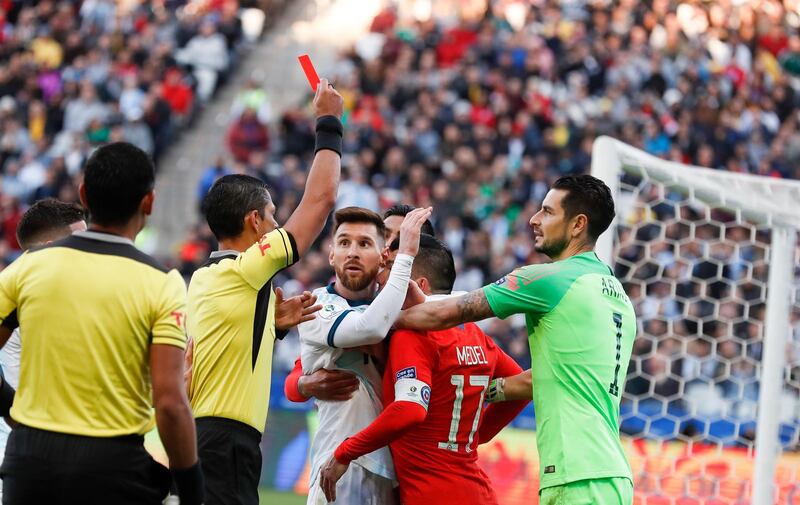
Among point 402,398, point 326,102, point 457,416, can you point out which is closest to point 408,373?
point 402,398

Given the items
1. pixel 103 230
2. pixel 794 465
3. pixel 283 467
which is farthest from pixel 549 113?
pixel 103 230

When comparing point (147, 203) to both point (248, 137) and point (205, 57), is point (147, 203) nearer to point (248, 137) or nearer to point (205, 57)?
point (248, 137)

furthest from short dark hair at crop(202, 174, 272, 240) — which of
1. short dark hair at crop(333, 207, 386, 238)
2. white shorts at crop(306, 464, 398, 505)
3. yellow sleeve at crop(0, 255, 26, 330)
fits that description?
white shorts at crop(306, 464, 398, 505)

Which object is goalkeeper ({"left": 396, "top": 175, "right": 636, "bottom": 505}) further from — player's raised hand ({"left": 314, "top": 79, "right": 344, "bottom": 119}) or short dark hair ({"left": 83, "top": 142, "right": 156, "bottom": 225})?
short dark hair ({"left": 83, "top": 142, "right": 156, "bottom": 225})

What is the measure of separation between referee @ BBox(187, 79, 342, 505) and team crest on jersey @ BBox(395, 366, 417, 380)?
609 millimetres

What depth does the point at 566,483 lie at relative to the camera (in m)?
5.07

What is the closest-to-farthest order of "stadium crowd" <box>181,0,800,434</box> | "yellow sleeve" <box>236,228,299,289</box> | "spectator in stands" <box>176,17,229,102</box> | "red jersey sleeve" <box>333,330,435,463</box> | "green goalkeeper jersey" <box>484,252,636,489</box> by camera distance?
"yellow sleeve" <box>236,228,299,289</box>, "green goalkeeper jersey" <box>484,252,636,489</box>, "red jersey sleeve" <box>333,330,435,463</box>, "stadium crowd" <box>181,0,800,434</box>, "spectator in stands" <box>176,17,229,102</box>

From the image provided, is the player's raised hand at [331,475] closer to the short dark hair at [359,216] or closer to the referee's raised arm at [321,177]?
the referee's raised arm at [321,177]

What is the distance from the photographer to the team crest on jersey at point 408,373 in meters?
5.33

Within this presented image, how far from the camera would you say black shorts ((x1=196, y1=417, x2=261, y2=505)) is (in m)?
4.99

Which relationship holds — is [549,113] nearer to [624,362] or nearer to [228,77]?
[228,77]

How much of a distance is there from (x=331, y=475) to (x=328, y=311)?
2.55 feet

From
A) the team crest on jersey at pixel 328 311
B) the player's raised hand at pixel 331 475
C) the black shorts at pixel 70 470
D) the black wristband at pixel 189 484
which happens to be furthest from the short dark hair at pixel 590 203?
the black shorts at pixel 70 470

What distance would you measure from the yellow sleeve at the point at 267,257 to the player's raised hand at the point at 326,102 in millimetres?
646
